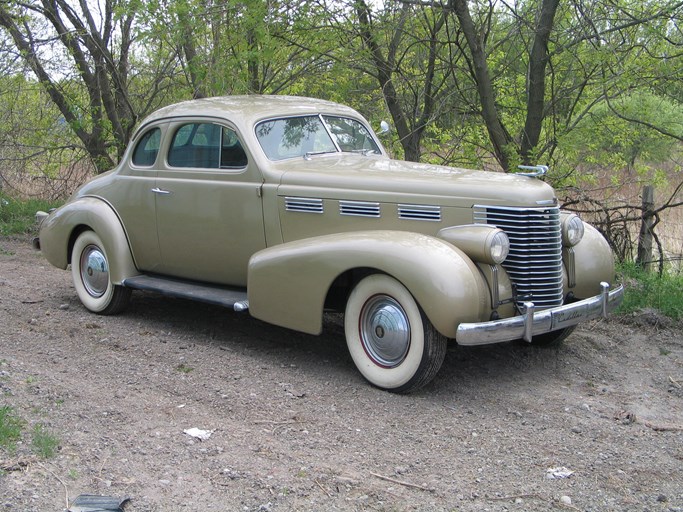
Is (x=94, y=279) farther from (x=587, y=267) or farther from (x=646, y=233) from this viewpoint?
(x=646, y=233)

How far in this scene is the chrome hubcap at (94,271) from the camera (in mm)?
6895

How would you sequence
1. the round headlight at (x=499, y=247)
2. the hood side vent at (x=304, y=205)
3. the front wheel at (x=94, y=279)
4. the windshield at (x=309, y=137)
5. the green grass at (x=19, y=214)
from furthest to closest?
the green grass at (x=19, y=214) < the front wheel at (x=94, y=279) < the windshield at (x=309, y=137) < the hood side vent at (x=304, y=205) < the round headlight at (x=499, y=247)

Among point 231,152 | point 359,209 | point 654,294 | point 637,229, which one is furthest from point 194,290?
point 637,229

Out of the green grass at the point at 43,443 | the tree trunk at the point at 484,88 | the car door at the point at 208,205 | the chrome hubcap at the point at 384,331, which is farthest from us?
the tree trunk at the point at 484,88

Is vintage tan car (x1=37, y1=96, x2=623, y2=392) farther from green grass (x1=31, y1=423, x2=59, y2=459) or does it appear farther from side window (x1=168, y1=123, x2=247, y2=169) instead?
green grass (x1=31, y1=423, x2=59, y2=459)

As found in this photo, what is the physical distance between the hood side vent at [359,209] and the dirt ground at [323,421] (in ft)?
3.54

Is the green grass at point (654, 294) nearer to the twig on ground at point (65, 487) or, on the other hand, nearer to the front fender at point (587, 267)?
the front fender at point (587, 267)

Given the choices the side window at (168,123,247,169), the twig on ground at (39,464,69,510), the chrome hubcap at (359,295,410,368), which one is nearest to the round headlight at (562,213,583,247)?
the chrome hubcap at (359,295,410,368)

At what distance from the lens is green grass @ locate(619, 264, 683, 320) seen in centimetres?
670

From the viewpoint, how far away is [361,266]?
4961mm

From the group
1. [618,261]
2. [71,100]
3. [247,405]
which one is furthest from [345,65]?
[247,405]

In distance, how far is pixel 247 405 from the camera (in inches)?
189

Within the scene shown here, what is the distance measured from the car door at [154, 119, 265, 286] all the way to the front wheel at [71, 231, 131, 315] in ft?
1.77

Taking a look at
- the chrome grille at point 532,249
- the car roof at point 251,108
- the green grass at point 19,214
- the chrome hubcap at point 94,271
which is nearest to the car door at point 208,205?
the car roof at point 251,108
